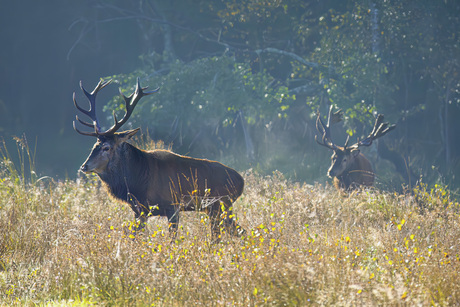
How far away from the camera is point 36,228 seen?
6047mm

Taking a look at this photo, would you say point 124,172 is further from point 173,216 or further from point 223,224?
point 223,224

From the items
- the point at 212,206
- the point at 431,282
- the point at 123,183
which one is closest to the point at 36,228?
the point at 123,183

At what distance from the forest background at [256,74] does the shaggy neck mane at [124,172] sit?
7493 mm

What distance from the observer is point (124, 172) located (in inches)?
267

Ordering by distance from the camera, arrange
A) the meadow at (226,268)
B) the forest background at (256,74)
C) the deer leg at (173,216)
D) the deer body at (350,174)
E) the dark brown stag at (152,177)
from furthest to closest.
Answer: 1. the forest background at (256,74)
2. the deer body at (350,174)
3. the dark brown stag at (152,177)
4. the deer leg at (173,216)
5. the meadow at (226,268)

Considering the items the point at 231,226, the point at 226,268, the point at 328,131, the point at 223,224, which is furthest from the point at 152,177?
the point at 328,131

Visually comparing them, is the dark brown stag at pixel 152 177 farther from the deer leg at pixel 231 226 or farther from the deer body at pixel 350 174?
the deer body at pixel 350 174

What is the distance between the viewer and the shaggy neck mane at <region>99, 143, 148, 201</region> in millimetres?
6777

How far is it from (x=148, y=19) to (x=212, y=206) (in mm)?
13927

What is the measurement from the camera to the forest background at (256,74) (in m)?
15.5

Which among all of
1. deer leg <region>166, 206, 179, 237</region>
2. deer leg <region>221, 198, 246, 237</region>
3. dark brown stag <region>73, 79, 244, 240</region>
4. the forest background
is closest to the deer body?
the forest background

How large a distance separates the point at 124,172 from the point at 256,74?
427 inches

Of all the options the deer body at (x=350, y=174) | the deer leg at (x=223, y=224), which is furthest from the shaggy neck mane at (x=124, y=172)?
the deer body at (x=350, y=174)

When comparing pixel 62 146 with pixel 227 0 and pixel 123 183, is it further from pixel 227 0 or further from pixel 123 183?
pixel 123 183
